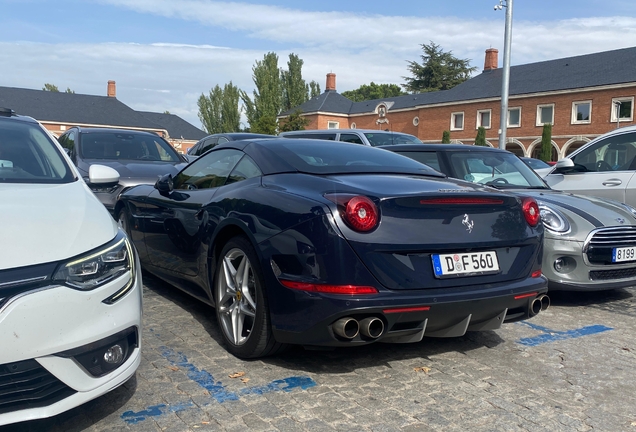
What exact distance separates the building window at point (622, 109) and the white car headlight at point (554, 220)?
41000 mm

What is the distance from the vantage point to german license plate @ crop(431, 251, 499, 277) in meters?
3.38

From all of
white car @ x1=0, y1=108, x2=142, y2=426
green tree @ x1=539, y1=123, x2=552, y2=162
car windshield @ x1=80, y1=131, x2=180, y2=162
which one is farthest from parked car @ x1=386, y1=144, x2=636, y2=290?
green tree @ x1=539, y1=123, x2=552, y2=162

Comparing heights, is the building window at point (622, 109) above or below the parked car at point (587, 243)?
above

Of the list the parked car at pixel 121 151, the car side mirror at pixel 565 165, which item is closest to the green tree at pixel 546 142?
the car side mirror at pixel 565 165

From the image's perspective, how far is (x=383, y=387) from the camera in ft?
11.3

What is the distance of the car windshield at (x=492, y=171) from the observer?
6414 mm

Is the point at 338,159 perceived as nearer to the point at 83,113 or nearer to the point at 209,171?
the point at 209,171

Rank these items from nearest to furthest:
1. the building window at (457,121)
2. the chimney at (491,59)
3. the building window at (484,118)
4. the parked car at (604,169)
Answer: the parked car at (604,169), the building window at (484,118), the building window at (457,121), the chimney at (491,59)

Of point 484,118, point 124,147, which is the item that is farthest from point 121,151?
point 484,118

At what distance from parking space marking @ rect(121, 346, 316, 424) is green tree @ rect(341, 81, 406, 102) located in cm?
9809

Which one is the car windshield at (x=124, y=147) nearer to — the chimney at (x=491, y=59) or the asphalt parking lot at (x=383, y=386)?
the asphalt parking lot at (x=383, y=386)

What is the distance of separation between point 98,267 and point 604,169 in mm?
6557

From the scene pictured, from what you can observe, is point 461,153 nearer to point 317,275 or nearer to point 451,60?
point 317,275

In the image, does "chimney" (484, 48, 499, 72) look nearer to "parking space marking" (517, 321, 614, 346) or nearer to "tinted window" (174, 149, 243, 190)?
"parking space marking" (517, 321, 614, 346)
